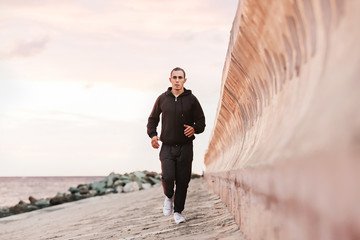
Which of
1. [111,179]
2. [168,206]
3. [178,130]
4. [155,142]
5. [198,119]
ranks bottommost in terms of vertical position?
[168,206]

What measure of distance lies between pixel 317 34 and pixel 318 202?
29.2 inches

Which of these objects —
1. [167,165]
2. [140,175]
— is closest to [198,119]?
[167,165]

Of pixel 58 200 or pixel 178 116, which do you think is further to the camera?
pixel 58 200

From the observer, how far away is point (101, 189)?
81.5ft

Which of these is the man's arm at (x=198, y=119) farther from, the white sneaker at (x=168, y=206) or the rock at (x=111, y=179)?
the rock at (x=111, y=179)

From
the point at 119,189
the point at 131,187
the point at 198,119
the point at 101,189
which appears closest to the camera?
the point at 198,119

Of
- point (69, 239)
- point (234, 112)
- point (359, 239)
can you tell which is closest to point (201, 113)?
point (234, 112)

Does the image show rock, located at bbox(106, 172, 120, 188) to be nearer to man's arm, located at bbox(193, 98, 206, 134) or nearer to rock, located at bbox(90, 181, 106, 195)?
rock, located at bbox(90, 181, 106, 195)

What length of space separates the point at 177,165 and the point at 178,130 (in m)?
0.45

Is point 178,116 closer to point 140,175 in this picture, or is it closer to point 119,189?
point 119,189

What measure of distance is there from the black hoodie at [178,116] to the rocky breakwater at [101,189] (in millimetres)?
13664

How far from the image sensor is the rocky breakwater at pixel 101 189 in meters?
20.3

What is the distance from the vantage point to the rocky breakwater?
2027 cm

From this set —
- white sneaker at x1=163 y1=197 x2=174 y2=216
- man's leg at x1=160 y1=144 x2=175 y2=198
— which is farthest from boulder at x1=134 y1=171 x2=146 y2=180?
man's leg at x1=160 y1=144 x2=175 y2=198
